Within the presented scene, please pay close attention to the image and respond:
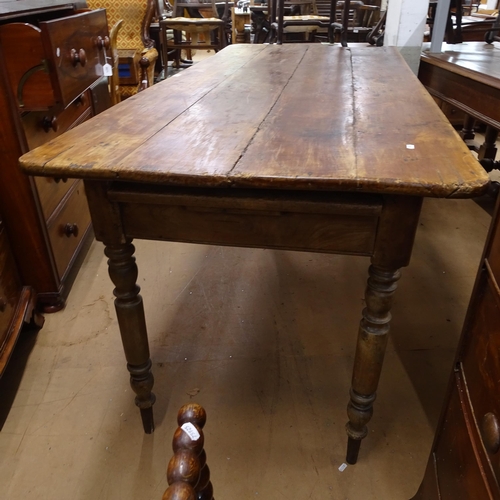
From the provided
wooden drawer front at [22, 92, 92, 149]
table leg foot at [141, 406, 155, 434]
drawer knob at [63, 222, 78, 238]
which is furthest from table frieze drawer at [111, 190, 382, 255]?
drawer knob at [63, 222, 78, 238]

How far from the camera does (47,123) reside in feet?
4.73

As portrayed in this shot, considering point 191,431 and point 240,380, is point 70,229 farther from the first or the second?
point 191,431

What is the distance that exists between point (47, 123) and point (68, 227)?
366 millimetres

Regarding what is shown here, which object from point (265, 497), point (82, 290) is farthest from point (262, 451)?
point (82, 290)

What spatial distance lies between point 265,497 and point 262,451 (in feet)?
0.38

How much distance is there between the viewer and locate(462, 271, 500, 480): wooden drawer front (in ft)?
1.86

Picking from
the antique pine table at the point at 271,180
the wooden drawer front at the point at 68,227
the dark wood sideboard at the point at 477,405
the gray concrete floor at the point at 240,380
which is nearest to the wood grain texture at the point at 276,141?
the antique pine table at the point at 271,180

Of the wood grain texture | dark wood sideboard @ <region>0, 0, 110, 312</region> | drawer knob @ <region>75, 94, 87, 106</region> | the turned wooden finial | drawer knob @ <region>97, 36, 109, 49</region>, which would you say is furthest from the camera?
drawer knob @ <region>75, 94, 87, 106</region>

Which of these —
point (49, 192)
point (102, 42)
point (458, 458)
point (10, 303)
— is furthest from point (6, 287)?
point (458, 458)

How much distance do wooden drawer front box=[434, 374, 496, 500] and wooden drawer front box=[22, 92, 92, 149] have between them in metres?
1.27

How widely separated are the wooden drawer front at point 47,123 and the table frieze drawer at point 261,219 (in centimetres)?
72

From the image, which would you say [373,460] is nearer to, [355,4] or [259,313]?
[259,313]

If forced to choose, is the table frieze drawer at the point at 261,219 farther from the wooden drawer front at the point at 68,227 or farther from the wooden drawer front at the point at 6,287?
the wooden drawer front at the point at 68,227

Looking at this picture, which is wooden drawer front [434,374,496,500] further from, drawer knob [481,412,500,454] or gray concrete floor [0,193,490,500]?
gray concrete floor [0,193,490,500]
